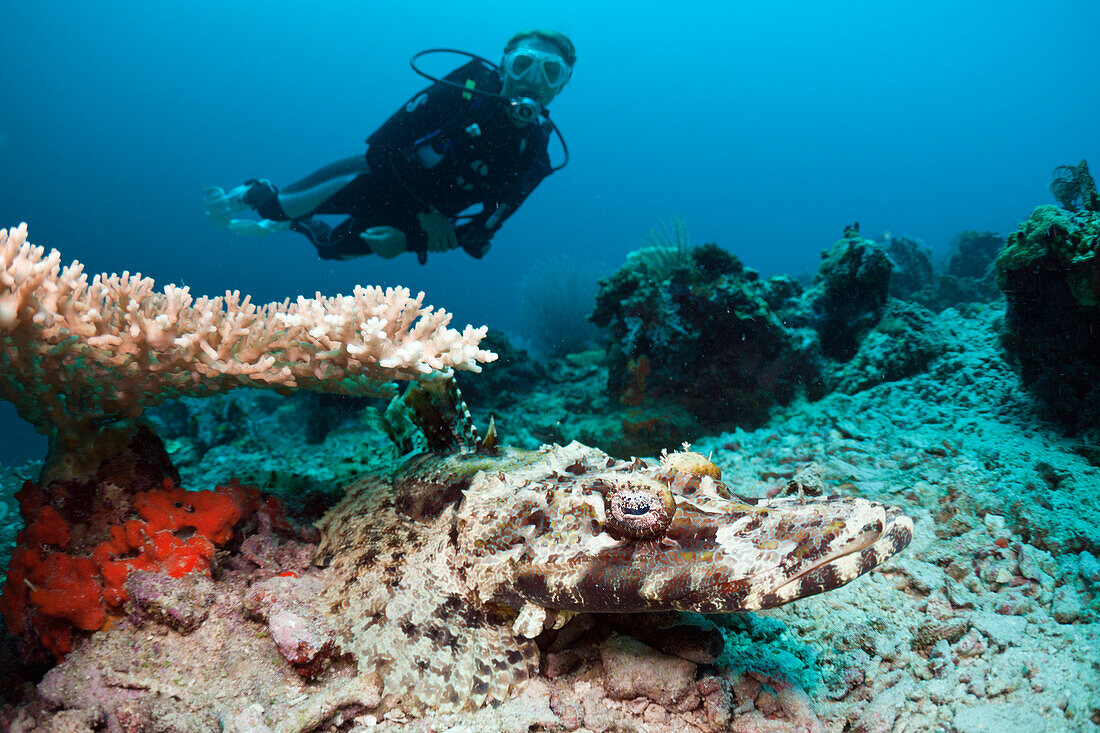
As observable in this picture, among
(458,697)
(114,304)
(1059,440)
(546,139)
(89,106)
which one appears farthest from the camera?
(89,106)

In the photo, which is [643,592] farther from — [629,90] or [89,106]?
[629,90]

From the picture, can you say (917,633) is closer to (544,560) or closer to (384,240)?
(544,560)

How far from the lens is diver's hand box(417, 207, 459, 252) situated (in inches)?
336

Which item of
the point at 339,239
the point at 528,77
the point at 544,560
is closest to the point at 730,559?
the point at 544,560

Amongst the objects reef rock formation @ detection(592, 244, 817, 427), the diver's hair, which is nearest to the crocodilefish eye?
reef rock formation @ detection(592, 244, 817, 427)

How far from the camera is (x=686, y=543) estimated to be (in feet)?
6.13

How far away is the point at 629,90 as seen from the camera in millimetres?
114438

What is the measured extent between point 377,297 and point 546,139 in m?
7.38

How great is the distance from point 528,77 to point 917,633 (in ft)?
28.8

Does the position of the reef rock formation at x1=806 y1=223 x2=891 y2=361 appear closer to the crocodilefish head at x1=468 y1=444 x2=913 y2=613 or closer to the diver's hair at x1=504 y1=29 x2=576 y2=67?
the crocodilefish head at x1=468 y1=444 x2=913 y2=613

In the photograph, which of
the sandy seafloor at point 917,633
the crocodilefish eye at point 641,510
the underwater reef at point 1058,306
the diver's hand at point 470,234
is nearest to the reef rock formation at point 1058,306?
the underwater reef at point 1058,306

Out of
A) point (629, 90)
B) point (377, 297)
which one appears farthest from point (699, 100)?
point (377, 297)

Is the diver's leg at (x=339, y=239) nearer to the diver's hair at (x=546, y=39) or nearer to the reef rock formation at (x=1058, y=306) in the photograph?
the diver's hair at (x=546, y=39)

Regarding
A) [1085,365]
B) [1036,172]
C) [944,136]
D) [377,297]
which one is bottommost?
[377,297]
